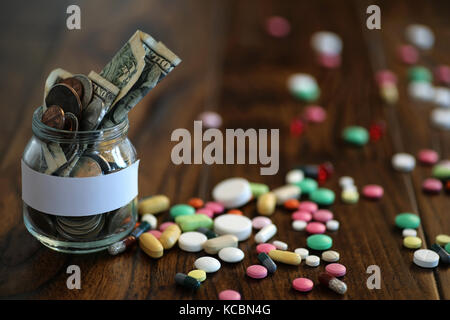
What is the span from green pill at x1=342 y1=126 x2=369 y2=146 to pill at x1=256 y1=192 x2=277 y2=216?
1.13ft

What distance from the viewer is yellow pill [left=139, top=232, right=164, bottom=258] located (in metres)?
1.06

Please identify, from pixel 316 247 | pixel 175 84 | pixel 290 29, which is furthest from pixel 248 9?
pixel 316 247

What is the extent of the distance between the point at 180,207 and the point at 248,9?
1.26 m

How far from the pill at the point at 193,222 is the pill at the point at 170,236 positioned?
0.07ft

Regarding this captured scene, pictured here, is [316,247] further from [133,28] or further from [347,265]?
[133,28]

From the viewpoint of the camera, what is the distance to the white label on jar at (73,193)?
99 cm

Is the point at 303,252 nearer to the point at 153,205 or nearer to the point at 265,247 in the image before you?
the point at 265,247

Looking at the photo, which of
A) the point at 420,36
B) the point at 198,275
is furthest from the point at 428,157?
the point at 420,36

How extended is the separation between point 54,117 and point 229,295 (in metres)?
0.38

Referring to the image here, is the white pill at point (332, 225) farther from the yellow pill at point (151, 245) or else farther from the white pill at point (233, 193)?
the yellow pill at point (151, 245)

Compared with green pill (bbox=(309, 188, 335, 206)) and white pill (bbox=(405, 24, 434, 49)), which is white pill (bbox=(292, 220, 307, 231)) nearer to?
green pill (bbox=(309, 188, 335, 206))

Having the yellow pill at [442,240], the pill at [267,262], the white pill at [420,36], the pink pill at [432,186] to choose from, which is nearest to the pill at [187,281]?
the pill at [267,262]

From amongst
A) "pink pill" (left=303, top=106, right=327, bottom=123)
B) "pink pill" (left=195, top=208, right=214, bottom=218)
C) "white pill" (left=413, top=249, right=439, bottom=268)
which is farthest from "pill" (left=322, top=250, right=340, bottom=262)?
"pink pill" (left=303, top=106, right=327, bottom=123)

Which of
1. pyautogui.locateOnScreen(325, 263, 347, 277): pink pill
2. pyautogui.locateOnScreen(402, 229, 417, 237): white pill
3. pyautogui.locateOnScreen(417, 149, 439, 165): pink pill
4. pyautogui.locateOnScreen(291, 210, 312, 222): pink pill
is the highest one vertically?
pyautogui.locateOnScreen(417, 149, 439, 165): pink pill
